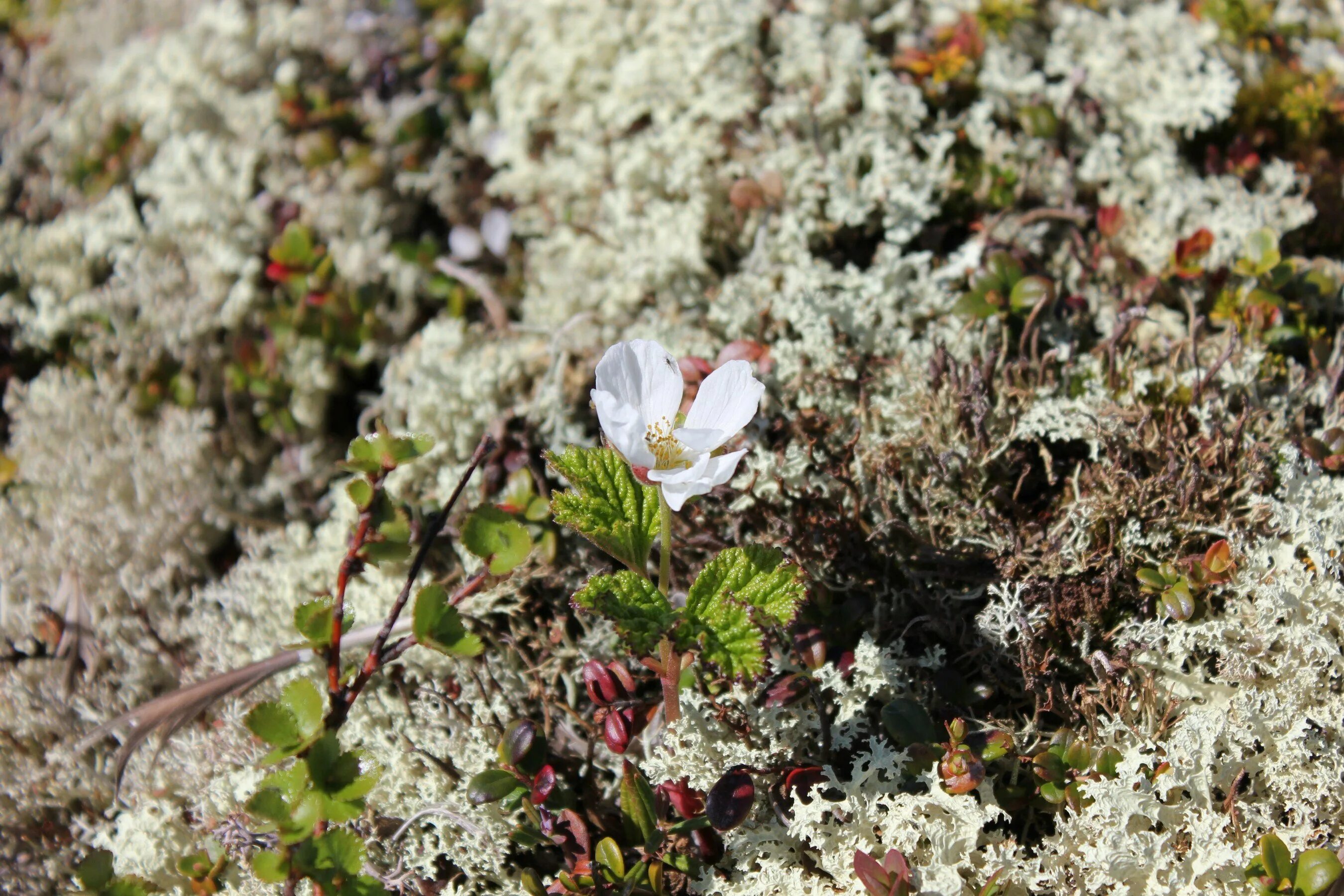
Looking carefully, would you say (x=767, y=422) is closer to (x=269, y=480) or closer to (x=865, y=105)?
(x=865, y=105)

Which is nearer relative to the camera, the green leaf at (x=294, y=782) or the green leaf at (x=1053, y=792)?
the green leaf at (x=294, y=782)

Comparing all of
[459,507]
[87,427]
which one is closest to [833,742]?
[459,507]

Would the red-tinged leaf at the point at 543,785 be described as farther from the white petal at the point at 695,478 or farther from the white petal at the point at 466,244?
the white petal at the point at 466,244

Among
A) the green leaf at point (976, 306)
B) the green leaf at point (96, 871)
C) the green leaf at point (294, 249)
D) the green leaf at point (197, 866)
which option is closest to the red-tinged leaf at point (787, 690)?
the green leaf at point (976, 306)

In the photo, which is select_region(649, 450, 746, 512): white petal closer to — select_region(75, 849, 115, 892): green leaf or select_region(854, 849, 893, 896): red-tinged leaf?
select_region(854, 849, 893, 896): red-tinged leaf

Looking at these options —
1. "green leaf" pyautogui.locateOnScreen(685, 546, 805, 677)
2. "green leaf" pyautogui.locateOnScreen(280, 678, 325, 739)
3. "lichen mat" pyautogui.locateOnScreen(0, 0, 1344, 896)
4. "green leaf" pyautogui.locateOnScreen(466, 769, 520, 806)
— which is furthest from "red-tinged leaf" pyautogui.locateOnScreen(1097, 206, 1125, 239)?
"green leaf" pyautogui.locateOnScreen(280, 678, 325, 739)

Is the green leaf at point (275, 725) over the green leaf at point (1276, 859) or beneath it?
over
